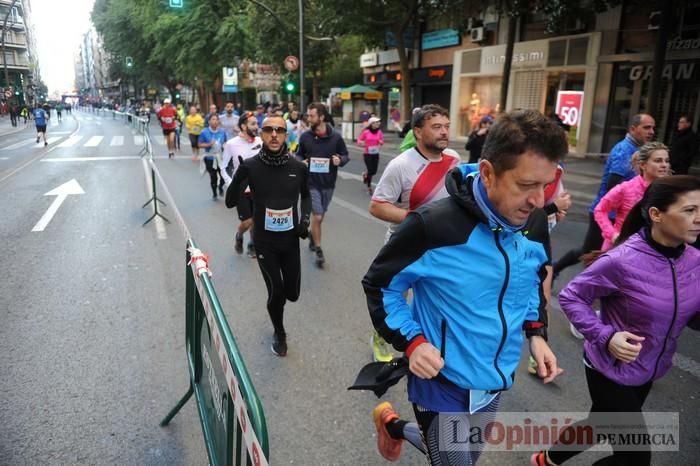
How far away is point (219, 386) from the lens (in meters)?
2.10

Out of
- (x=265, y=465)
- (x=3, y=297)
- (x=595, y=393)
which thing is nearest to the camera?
(x=265, y=465)

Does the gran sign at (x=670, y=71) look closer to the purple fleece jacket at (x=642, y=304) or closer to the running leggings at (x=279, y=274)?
the running leggings at (x=279, y=274)

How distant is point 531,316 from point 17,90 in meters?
70.0

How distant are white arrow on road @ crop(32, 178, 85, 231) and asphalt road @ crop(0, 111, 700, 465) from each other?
25 cm

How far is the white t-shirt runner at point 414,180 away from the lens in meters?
3.63

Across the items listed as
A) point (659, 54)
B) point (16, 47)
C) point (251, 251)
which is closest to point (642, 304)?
point (251, 251)

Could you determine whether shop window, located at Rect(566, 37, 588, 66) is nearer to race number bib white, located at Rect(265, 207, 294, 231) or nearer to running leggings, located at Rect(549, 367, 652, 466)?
race number bib white, located at Rect(265, 207, 294, 231)

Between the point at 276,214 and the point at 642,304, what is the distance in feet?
9.16

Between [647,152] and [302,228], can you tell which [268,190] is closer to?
[302,228]

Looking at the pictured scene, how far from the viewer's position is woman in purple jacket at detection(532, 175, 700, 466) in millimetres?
2178

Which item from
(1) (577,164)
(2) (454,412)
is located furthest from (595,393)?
(1) (577,164)

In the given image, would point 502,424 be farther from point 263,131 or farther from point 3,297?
point 3,297

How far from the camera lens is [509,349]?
75.9 inches

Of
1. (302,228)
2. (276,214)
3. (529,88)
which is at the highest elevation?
(529,88)
